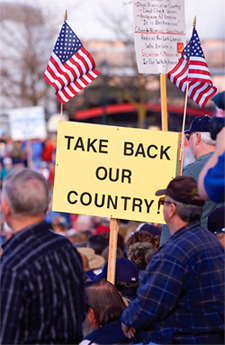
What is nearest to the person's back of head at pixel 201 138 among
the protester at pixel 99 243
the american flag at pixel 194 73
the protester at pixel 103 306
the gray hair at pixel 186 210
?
the american flag at pixel 194 73

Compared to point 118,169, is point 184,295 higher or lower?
lower

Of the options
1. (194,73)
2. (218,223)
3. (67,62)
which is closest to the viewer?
(218,223)

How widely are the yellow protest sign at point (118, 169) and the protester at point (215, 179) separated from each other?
1.77 metres

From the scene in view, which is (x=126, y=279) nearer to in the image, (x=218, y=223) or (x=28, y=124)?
(x=218, y=223)

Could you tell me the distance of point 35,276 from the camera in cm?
327

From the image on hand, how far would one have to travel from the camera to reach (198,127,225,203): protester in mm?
3408

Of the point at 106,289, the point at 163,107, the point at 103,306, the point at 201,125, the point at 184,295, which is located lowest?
the point at 103,306

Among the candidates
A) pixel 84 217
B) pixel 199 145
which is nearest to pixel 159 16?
pixel 199 145

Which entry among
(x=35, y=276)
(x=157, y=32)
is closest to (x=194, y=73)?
(x=157, y=32)

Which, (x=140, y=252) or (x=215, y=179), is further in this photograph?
(x=140, y=252)

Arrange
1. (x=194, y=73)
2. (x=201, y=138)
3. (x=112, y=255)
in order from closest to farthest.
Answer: (x=112, y=255), (x=201, y=138), (x=194, y=73)

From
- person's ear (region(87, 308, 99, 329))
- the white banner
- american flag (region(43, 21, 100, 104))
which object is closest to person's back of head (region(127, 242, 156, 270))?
person's ear (region(87, 308, 99, 329))

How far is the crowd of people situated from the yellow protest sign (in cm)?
111

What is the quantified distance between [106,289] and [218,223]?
93 cm
